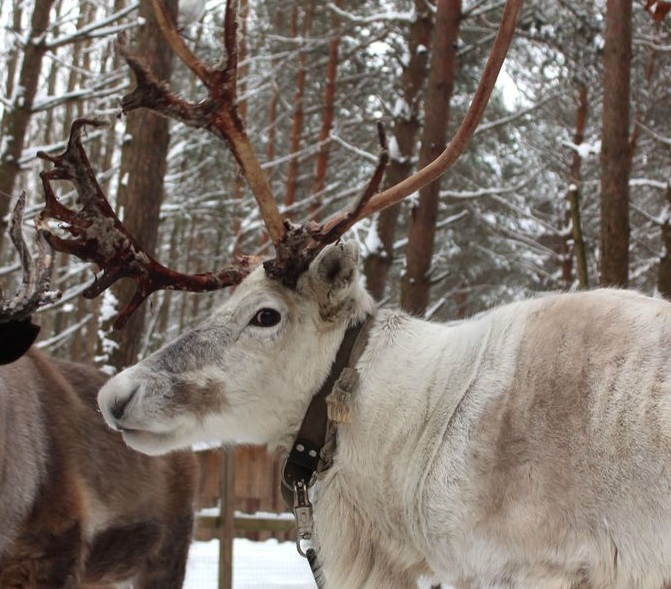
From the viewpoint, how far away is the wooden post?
7910mm

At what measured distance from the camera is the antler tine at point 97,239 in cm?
353

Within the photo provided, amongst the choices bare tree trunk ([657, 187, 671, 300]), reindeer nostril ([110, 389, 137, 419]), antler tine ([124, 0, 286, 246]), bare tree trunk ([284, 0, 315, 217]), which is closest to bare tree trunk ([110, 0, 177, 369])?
antler tine ([124, 0, 286, 246])

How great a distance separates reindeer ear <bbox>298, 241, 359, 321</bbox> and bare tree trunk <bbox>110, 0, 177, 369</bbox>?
3.89 metres

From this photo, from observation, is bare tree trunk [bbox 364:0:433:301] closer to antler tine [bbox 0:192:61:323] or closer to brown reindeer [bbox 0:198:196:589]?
brown reindeer [bbox 0:198:196:589]

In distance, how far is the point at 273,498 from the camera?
1130 cm

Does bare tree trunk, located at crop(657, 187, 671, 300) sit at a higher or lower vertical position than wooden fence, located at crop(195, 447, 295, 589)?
higher

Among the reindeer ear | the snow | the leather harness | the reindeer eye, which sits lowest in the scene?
the snow

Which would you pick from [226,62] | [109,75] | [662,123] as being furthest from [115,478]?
[662,123]

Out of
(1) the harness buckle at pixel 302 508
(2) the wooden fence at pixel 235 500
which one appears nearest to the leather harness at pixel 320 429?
(1) the harness buckle at pixel 302 508

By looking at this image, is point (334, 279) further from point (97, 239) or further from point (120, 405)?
point (97, 239)

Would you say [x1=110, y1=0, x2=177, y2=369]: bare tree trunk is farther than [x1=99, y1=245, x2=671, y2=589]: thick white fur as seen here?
Yes

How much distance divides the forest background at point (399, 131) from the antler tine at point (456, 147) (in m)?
1.13

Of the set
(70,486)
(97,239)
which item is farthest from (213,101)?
(70,486)

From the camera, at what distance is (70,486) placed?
464cm
